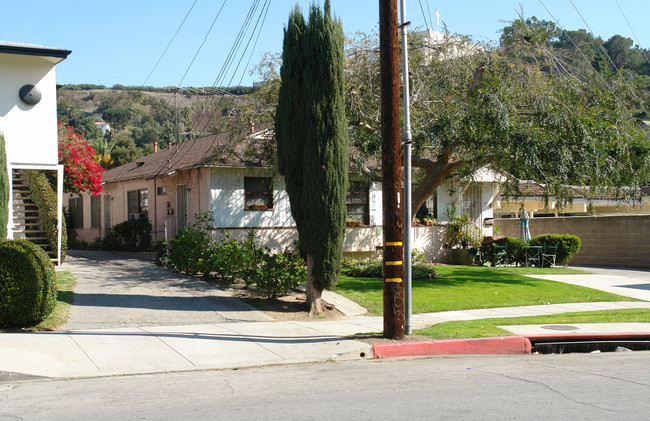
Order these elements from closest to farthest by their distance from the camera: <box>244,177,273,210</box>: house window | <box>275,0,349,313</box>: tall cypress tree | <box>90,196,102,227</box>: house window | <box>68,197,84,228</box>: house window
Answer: <box>275,0,349,313</box>: tall cypress tree, <box>244,177,273,210</box>: house window, <box>90,196,102,227</box>: house window, <box>68,197,84,228</box>: house window

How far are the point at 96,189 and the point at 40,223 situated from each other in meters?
3.11

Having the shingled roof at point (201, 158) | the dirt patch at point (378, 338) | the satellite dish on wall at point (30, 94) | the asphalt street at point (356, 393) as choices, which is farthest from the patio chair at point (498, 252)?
the satellite dish on wall at point (30, 94)

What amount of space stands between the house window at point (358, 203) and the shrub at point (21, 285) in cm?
1287

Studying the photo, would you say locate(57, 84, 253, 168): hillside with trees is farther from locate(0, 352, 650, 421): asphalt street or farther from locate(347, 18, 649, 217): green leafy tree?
locate(0, 352, 650, 421): asphalt street

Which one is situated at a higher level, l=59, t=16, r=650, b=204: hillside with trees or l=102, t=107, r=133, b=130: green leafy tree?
l=102, t=107, r=133, b=130: green leafy tree

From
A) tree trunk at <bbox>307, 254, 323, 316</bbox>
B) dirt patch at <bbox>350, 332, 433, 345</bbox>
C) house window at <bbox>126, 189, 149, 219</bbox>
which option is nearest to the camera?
dirt patch at <bbox>350, 332, 433, 345</bbox>

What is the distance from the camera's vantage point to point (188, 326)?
11.4 metres

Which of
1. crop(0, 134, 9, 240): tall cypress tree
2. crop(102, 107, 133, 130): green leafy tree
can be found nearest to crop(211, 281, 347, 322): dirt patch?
crop(0, 134, 9, 240): tall cypress tree

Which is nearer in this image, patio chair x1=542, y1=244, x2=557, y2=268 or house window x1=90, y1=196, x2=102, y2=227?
patio chair x1=542, y1=244, x2=557, y2=268

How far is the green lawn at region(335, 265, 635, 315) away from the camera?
14.7 metres

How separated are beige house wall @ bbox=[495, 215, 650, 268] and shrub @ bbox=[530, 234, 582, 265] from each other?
242 centimetres

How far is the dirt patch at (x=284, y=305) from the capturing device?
1286 centimetres

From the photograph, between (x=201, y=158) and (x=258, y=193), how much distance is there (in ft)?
7.12

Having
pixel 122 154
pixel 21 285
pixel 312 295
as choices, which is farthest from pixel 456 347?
pixel 122 154
